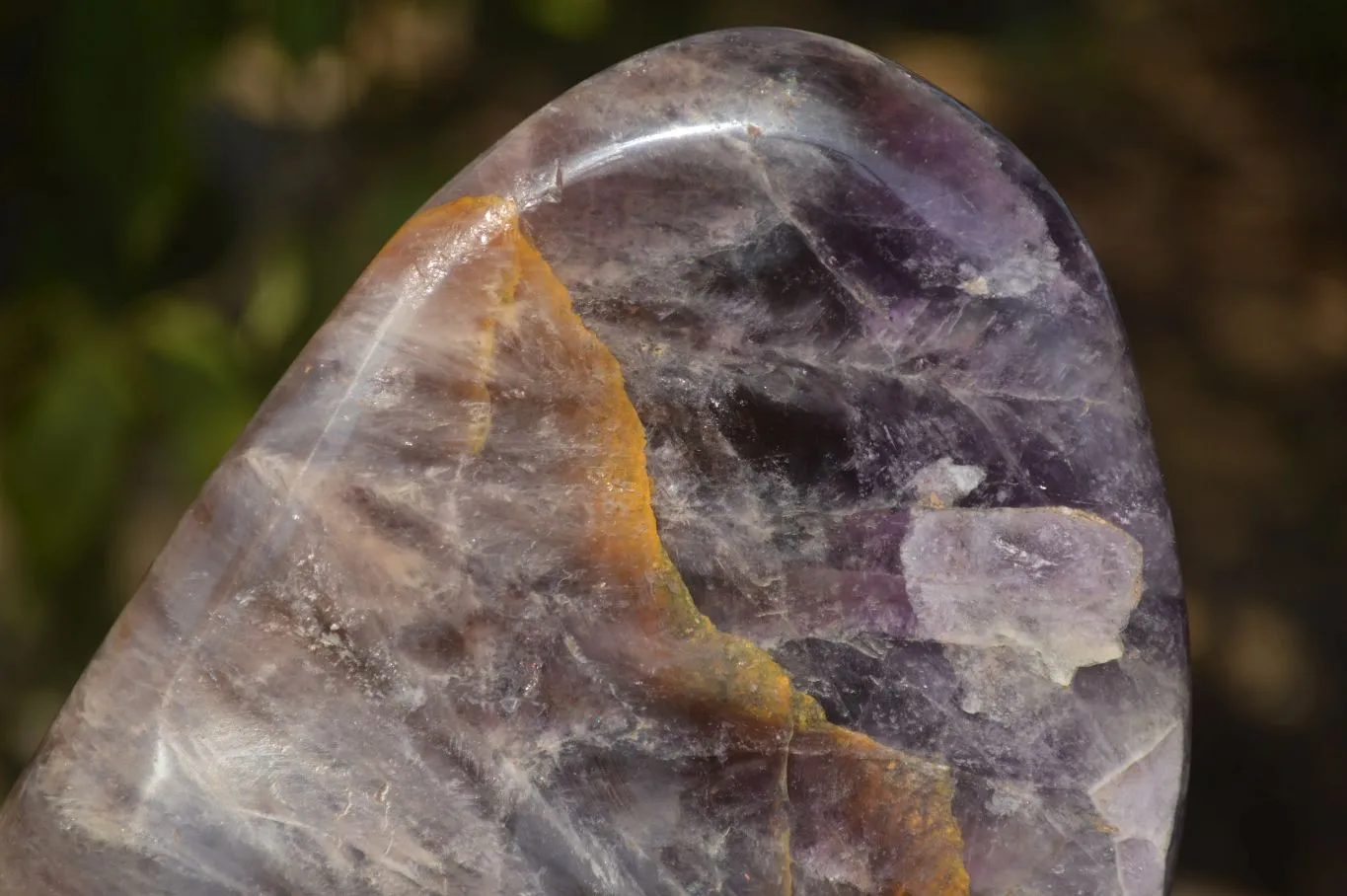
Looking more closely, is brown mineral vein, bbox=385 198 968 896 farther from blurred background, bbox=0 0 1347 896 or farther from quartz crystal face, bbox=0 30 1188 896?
blurred background, bbox=0 0 1347 896

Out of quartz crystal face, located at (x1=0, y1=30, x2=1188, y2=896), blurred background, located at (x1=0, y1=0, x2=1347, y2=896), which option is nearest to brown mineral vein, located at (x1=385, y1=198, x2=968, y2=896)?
quartz crystal face, located at (x1=0, y1=30, x2=1188, y2=896)

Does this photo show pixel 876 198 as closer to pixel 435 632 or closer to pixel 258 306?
pixel 435 632

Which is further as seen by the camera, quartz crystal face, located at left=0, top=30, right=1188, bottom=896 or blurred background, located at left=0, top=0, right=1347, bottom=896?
blurred background, located at left=0, top=0, right=1347, bottom=896

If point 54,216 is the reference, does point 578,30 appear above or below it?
above

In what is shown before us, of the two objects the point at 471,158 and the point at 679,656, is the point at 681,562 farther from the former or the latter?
the point at 471,158

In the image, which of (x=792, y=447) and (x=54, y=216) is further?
(x=54, y=216)

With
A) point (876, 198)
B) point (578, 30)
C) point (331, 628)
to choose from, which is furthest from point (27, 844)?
point (578, 30)
